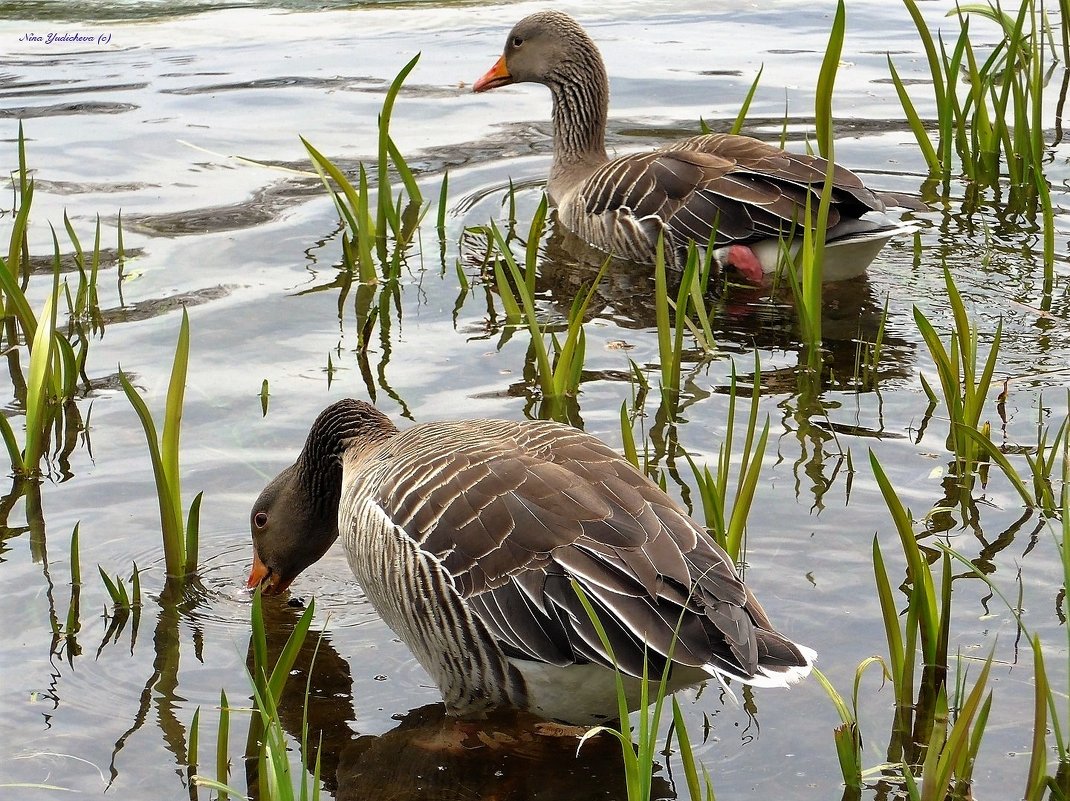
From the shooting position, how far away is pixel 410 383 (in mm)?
6852

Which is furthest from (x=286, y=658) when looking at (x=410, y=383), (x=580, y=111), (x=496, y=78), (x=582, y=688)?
(x=496, y=78)

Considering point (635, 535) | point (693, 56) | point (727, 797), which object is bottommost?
point (727, 797)

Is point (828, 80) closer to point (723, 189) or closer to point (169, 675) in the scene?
point (723, 189)

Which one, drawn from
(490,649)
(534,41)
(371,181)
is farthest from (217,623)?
(534,41)

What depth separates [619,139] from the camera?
11.7 meters

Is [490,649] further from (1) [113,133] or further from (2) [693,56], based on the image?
(2) [693,56]

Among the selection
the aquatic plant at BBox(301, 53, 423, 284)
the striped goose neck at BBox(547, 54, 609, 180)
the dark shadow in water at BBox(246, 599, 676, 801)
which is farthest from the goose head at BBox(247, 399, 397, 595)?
the striped goose neck at BBox(547, 54, 609, 180)

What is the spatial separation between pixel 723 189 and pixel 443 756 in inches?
197

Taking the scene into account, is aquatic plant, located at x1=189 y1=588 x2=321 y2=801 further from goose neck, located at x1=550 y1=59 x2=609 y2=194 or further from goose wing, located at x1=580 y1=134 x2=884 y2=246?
goose neck, located at x1=550 y1=59 x2=609 y2=194

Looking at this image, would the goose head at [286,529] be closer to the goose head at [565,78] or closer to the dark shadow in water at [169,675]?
the dark shadow in water at [169,675]

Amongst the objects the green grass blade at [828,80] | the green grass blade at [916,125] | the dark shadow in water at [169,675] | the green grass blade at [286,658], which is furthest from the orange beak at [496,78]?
the green grass blade at [286,658]

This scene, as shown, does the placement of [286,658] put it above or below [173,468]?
below

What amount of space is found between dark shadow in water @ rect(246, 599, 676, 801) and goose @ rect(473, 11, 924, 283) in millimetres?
3537

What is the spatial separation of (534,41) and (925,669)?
712 cm
